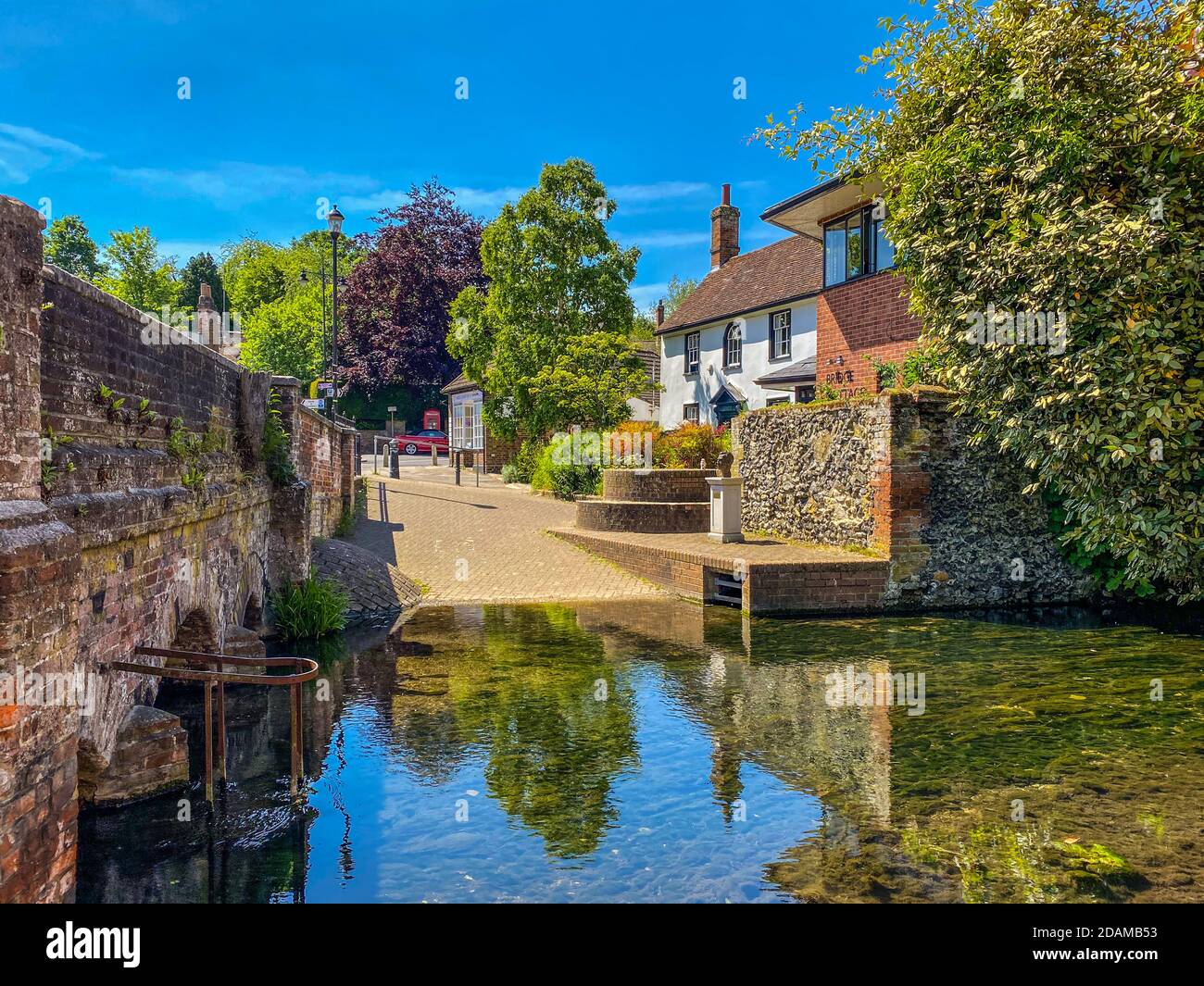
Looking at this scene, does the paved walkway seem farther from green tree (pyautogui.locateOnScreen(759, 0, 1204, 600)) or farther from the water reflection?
green tree (pyautogui.locateOnScreen(759, 0, 1204, 600))

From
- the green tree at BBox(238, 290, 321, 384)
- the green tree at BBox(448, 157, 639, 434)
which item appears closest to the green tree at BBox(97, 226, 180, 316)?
the green tree at BBox(238, 290, 321, 384)

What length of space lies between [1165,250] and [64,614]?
12.5 metres

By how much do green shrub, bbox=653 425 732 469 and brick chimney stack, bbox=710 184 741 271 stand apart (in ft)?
54.9

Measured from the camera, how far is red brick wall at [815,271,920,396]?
55.2 ft

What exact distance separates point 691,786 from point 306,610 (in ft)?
23.5

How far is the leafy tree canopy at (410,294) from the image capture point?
5088 centimetres

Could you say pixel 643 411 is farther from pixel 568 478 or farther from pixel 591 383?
pixel 568 478

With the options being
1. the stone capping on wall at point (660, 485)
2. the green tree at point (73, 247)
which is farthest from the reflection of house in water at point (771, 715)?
the green tree at point (73, 247)

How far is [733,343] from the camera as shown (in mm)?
32469

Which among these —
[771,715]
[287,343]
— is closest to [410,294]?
[287,343]

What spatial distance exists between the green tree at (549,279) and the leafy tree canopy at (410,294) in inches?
888
